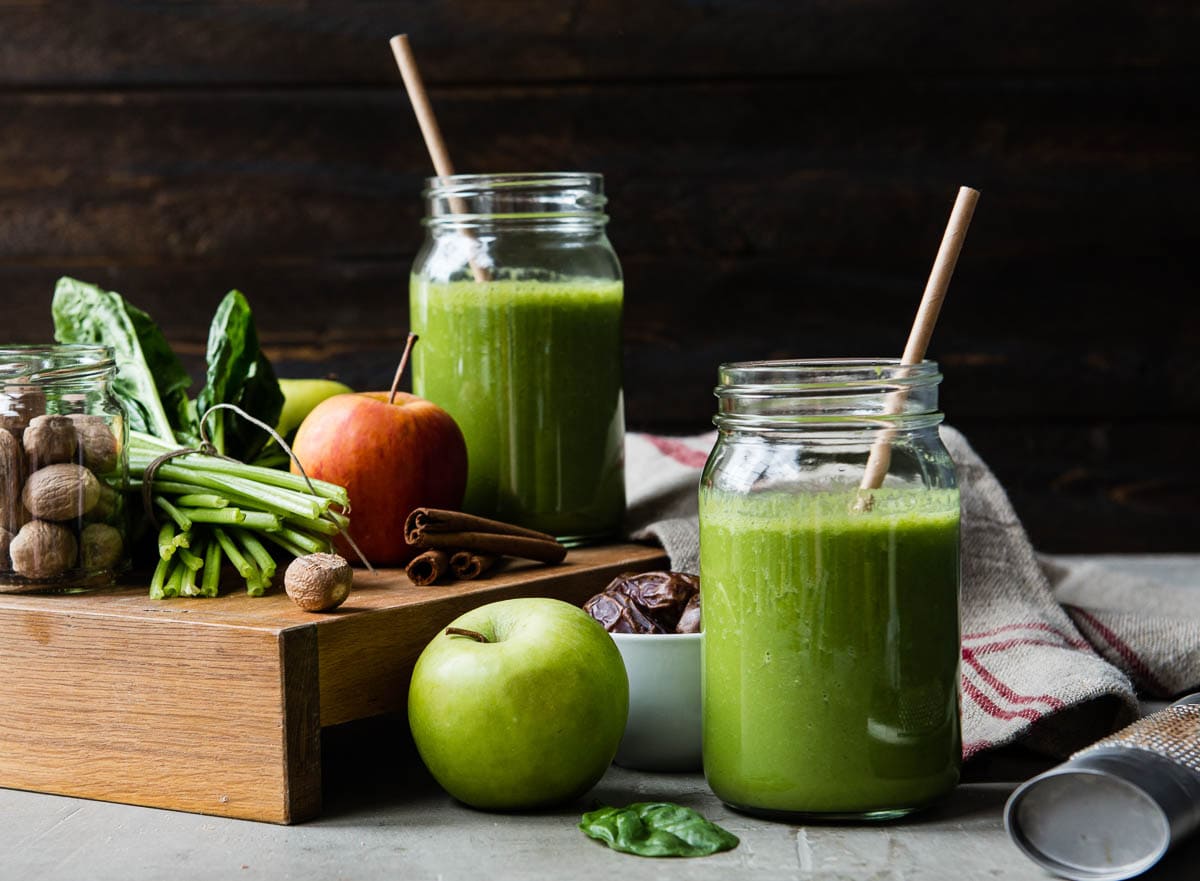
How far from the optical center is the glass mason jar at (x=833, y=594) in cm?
95

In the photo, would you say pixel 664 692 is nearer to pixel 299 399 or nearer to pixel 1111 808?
pixel 1111 808

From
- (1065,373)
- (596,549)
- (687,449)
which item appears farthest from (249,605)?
(1065,373)

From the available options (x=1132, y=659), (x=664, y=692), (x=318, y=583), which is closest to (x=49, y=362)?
(x=318, y=583)

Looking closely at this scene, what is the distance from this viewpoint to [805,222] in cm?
224

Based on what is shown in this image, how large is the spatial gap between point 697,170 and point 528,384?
962 millimetres

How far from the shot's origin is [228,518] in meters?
1.17

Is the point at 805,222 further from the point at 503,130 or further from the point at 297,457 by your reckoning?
the point at 297,457

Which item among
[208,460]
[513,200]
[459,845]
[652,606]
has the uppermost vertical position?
[513,200]

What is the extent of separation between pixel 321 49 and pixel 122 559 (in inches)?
47.7

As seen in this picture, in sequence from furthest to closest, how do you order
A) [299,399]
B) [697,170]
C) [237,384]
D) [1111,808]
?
[697,170]
[299,399]
[237,384]
[1111,808]

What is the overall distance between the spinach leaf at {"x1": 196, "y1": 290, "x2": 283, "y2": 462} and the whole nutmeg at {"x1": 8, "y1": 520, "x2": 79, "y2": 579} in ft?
0.70

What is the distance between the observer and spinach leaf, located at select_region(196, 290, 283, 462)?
4.41ft

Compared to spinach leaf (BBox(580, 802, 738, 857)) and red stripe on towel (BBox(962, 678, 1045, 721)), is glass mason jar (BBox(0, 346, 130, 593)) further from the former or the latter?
red stripe on towel (BBox(962, 678, 1045, 721))

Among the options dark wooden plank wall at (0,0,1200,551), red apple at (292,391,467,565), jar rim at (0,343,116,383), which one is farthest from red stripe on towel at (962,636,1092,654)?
dark wooden plank wall at (0,0,1200,551)
